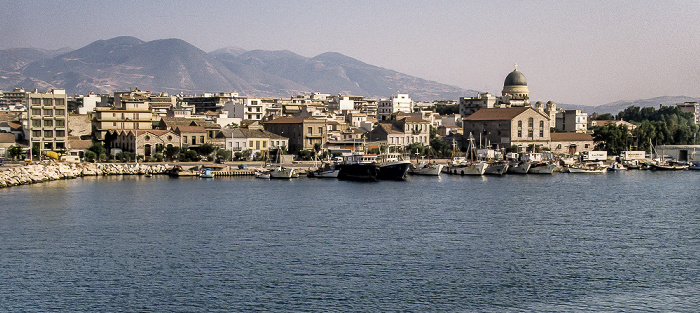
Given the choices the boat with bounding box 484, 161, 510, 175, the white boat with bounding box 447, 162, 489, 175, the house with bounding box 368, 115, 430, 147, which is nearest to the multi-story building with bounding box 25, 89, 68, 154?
the house with bounding box 368, 115, 430, 147

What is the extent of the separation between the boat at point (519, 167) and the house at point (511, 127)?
16.0 meters

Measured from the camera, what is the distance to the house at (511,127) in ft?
274

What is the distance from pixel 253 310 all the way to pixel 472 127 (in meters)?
68.8

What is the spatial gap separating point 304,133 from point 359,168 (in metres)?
17.6

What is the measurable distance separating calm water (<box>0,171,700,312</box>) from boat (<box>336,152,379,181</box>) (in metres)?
12.2

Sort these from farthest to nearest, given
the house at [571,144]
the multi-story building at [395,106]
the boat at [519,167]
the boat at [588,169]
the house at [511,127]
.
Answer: the multi-story building at [395,106], the house at [571,144], the house at [511,127], the boat at [588,169], the boat at [519,167]

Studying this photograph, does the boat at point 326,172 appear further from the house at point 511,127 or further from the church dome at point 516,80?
the church dome at point 516,80

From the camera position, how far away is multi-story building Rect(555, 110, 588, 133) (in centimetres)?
9994

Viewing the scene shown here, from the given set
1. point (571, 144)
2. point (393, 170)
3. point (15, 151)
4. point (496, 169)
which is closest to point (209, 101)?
point (15, 151)

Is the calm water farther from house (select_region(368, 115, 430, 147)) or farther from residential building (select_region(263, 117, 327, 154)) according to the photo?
house (select_region(368, 115, 430, 147))

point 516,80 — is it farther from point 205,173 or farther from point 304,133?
point 205,173

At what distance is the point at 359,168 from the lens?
57031 millimetres

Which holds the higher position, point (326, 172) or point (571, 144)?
point (571, 144)

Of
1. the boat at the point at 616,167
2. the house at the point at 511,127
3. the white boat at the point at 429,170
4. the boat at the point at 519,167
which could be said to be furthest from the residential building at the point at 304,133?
the boat at the point at 616,167
